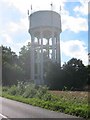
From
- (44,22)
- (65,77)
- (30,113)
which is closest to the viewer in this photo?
(30,113)

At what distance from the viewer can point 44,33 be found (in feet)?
244

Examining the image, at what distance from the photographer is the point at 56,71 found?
237 ft

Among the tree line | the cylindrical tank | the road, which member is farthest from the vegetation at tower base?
the road

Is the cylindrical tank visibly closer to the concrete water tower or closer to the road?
the concrete water tower

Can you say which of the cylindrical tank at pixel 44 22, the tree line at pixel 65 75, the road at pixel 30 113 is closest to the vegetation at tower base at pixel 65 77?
the tree line at pixel 65 75

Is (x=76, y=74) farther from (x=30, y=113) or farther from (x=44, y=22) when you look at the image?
(x=30, y=113)

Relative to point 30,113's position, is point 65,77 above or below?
above

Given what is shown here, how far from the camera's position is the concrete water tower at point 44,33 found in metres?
72.0

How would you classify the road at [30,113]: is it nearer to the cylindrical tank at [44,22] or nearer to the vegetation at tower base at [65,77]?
the vegetation at tower base at [65,77]

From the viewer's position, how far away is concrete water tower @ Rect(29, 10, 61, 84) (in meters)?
72.0

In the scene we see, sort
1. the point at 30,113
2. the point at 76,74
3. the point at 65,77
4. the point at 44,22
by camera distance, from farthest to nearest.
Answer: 1. the point at 44,22
2. the point at 76,74
3. the point at 65,77
4. the point at 30,113

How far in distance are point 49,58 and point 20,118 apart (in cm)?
6125

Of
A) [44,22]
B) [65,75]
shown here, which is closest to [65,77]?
[65,75]

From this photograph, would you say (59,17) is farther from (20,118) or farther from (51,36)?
(20,118)
